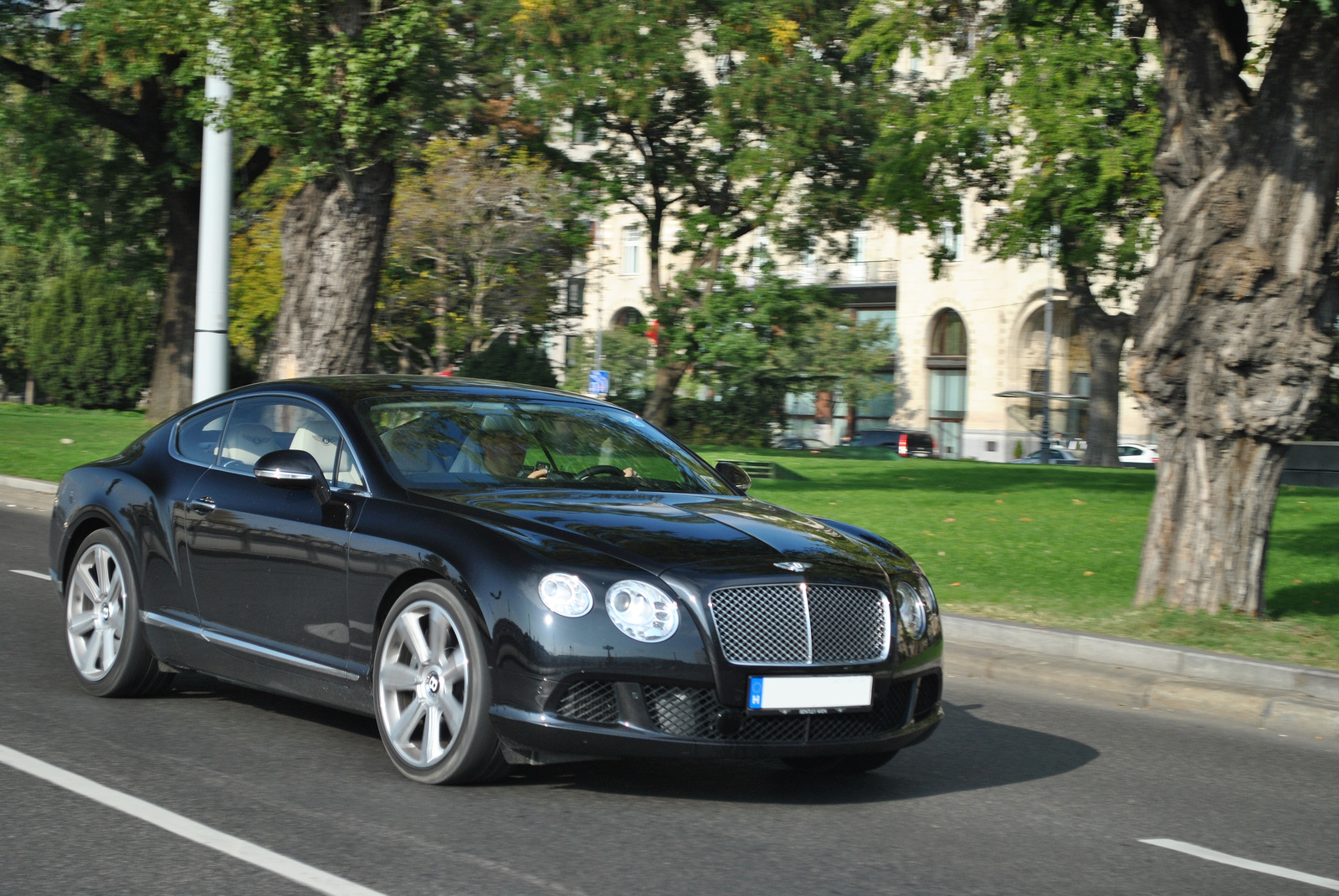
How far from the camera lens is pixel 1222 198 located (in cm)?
949

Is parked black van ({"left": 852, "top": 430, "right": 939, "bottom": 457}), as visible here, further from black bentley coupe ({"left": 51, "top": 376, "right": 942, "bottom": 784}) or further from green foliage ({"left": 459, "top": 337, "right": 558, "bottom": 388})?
black bentley coupe ({"left": 51, "top": 376, "right": 942, "bottom": 784})

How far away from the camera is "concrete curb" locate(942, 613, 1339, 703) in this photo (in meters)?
8.00

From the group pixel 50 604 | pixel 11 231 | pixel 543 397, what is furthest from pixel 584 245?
pixel 543 397

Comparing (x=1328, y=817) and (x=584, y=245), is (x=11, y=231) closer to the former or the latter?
(x=584, y=245)

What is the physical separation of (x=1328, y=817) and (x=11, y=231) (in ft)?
90.5

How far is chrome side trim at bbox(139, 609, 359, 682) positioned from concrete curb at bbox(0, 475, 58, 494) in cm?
1155

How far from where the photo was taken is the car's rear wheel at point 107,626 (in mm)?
6578

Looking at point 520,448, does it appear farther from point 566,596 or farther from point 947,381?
point 947,381

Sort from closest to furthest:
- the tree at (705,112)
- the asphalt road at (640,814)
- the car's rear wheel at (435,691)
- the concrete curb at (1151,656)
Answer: the asphalt road at (640,814) → the car's rear wheel at (435,691) → the concrete curb at (1151,656) → the tree at (705,112)

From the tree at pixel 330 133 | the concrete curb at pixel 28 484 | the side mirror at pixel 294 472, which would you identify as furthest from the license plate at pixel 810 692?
the concrete curb at pixel 28 484

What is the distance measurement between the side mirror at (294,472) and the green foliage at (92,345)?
4009 cm

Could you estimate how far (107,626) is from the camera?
6.76 m

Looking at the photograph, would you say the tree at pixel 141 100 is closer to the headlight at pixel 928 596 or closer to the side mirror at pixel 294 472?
the side mirror at pixel 294 472

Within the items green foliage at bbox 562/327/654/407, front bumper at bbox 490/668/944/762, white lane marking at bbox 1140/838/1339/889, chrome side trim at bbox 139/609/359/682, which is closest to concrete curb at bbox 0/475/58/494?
chrome side trim at bbox 139/609/359/682
